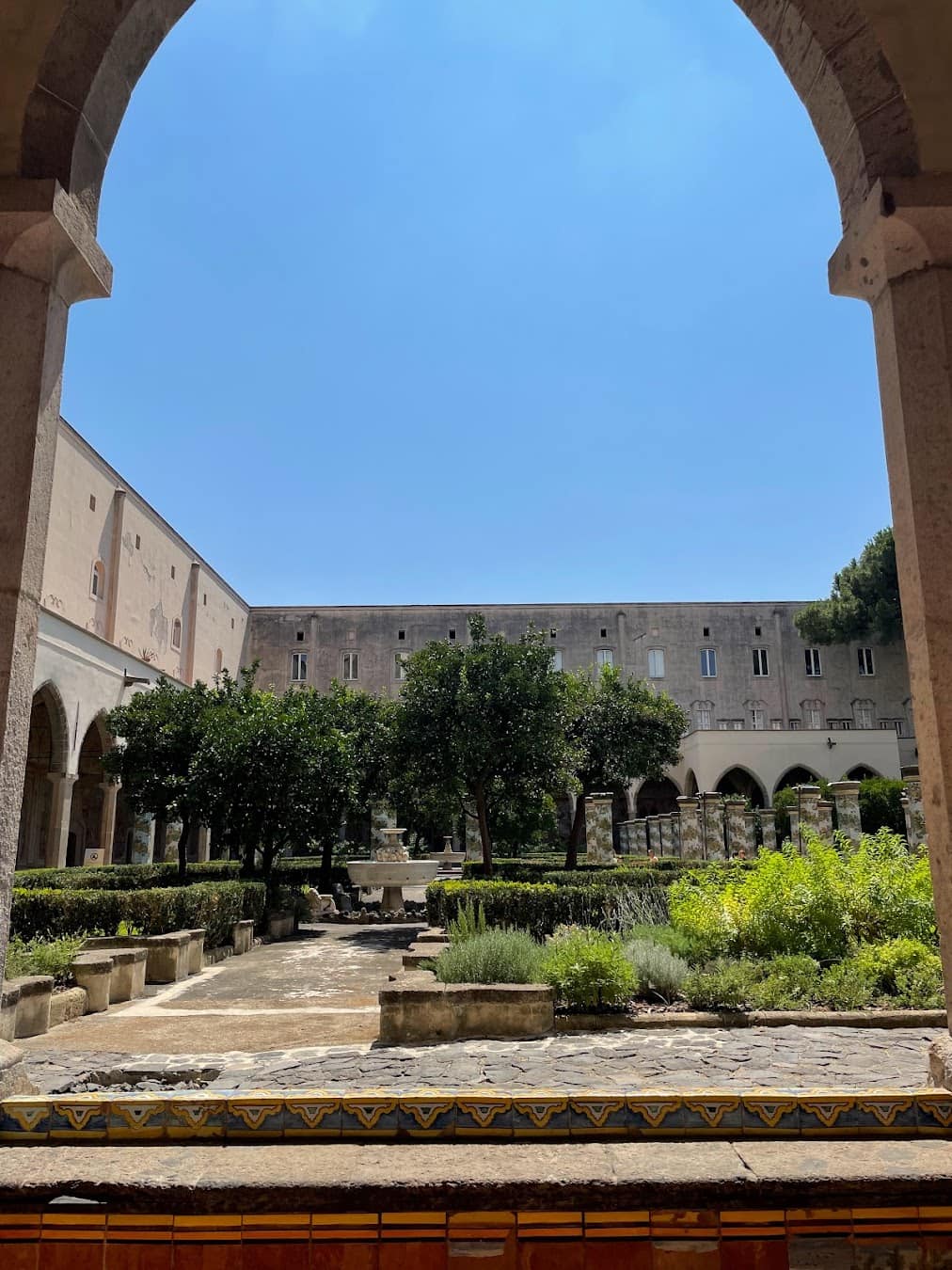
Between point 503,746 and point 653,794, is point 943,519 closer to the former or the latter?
point 503,746

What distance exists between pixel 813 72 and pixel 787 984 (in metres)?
5.47

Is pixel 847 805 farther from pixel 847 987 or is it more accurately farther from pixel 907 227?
pixel 907 227

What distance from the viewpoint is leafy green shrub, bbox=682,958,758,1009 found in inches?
248

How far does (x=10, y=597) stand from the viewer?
2896 mm

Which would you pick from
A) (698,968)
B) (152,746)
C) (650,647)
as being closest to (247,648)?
(650,647)

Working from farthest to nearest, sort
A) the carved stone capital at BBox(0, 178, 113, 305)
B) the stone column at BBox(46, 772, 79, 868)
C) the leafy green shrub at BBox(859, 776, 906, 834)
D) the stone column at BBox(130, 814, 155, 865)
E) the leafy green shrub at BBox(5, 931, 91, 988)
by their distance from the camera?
the leafy green shrub at BBox(859, 776, 906, 834) < the stone column at BBox(130, 814, 155, 865) < the stone column at BBox(46, 772, 79, 868) < the leafy green shrub at BBox(5, 931, 91, 988) < the carved stone capital at BBox(0, 178, 113, 305)

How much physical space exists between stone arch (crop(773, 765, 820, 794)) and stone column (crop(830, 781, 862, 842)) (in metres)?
14.7

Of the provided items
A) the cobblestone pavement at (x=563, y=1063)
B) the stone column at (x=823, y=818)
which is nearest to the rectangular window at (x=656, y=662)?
the stone column at (x=823, y=818)

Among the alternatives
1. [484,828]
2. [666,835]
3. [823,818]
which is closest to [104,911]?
[484,828]

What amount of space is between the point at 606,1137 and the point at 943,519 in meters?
2.09

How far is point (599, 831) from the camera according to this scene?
2284cm

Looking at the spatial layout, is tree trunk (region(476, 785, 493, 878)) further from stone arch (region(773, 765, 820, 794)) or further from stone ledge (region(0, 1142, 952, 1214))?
stone arch (region(773, 765, 820, 794))

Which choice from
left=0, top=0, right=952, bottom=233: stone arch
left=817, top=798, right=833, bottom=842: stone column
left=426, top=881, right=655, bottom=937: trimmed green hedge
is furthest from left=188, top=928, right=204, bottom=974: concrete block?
left=817, top=798, right=833, bottom=842: stone column

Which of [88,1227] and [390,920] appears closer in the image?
[88,1227]
